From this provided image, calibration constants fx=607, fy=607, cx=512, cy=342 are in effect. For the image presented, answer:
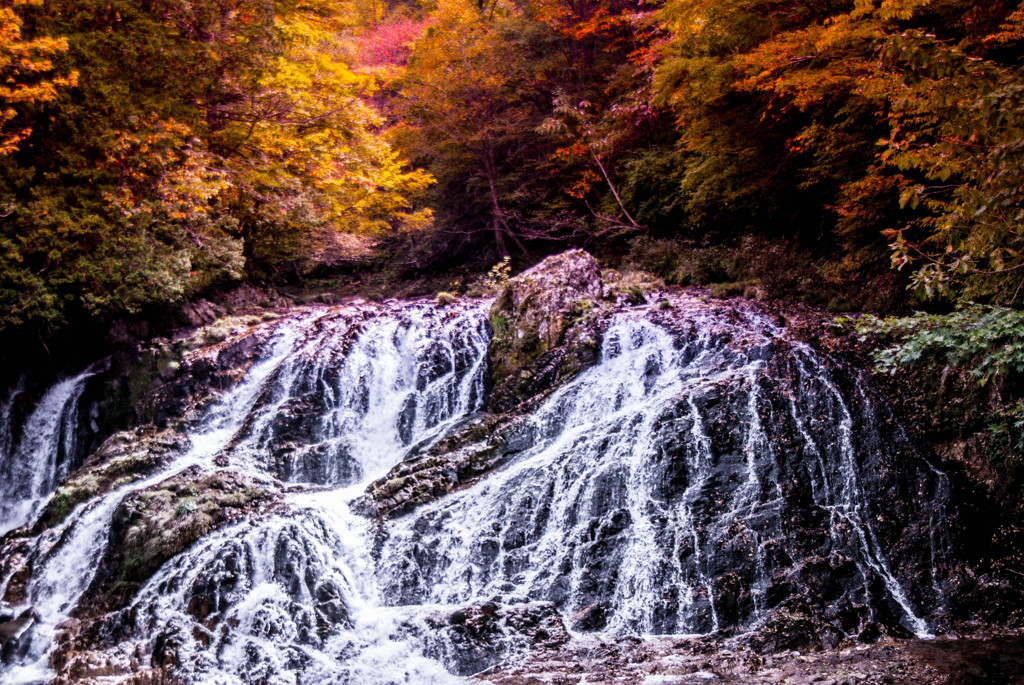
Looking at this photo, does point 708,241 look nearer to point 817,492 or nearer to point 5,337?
point 817,492

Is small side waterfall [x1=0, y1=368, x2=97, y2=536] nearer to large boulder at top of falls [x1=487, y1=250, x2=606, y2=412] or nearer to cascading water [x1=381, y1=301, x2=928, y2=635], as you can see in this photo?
cascading water [x1=381, y1=301, x2=928, y2=635]

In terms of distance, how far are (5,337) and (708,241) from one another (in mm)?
14250

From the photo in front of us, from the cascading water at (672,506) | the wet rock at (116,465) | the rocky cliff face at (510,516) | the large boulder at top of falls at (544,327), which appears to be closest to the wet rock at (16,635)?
the rocky cliff face at (510,516)

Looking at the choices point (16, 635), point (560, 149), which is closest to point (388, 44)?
point (560, 149)

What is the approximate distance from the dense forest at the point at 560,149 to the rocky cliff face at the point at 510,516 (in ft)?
4.98

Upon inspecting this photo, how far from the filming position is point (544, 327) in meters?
9.73

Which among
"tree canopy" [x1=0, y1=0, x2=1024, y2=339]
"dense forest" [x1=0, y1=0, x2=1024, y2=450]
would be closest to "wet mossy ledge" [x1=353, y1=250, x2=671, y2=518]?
"dense forest" [x1=0, y1=0, x2=1024, y2=450]

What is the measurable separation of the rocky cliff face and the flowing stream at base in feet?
0.09

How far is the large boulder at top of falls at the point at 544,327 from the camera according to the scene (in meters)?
9.13

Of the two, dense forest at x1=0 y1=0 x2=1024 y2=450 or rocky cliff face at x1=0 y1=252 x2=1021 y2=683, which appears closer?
rocky cliff face at x1=0 y1=252 x2=1021 y2=683

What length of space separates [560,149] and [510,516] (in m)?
10.6

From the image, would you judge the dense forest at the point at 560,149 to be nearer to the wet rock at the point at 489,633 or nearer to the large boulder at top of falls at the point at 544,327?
the large boulder at top of falls at the point at 544,327

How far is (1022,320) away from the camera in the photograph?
534cm

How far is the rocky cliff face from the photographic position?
5453mm
